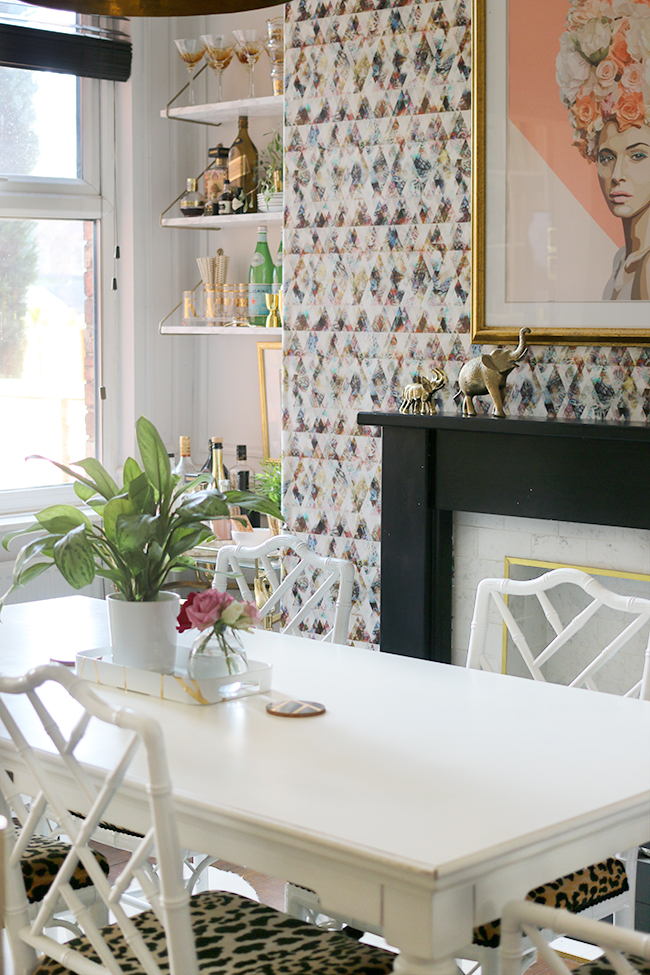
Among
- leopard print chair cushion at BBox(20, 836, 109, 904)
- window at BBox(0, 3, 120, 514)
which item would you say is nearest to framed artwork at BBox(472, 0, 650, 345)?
window at BBox(0, 3, 120, 514)

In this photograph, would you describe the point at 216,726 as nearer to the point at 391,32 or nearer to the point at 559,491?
the point at 559,491

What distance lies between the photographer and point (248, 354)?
4.27 metres

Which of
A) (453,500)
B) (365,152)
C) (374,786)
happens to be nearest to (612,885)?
(374,786)

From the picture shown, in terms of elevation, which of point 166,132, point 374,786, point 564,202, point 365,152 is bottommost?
point 374,786

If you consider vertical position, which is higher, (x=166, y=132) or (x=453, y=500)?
(x=166, y=132)

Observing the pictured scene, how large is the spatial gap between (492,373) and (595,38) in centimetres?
86

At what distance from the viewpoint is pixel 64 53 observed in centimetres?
393

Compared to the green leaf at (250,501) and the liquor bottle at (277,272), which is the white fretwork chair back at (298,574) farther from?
the liquor bottle at (277,272)

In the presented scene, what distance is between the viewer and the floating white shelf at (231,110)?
3.77 meters

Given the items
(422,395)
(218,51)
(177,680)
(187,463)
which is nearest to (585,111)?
(422,395)

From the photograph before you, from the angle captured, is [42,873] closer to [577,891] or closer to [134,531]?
[134,531]

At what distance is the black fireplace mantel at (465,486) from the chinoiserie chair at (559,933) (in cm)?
157

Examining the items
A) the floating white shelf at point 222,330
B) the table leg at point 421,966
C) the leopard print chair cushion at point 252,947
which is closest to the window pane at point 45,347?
the floating white shelf at point 222,330

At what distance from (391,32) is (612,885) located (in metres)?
2.36
